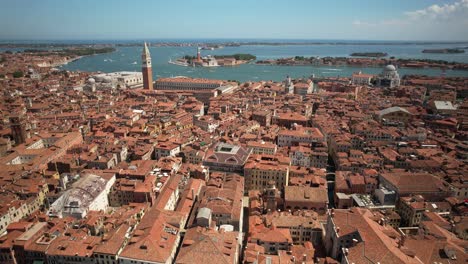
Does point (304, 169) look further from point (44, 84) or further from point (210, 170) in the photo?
point (44, 84)

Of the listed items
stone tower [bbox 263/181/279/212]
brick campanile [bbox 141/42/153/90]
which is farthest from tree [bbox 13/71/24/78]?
stone tower [bbox 263/181/279/212]

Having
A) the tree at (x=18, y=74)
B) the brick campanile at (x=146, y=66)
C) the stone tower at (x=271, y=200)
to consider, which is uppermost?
the brick campanile at (x=146, y=66)

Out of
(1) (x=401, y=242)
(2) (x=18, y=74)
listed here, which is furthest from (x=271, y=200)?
(2) (x=18, y=74)

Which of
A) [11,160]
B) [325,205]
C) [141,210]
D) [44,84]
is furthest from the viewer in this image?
[44,84]

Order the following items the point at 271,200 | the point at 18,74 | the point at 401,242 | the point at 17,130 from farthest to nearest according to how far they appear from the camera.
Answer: the point at 18,74 < the point at 17,130 < the point at 271,200 < the point at 401,242

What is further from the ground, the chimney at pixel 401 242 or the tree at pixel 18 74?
the tree at pixel 18 74

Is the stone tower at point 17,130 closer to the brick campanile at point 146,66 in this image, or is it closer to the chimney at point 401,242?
the brick campanile at point 146,66

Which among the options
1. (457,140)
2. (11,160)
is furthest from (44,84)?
(457,140)

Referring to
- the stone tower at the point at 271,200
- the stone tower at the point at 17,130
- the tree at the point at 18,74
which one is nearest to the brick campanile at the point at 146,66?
the stone tower at the point at 17,130

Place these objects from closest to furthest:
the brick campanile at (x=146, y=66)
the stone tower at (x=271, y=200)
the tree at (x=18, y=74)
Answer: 1. the stone tower at (x=271, y=200)
2. the brick campanile at (x=146, y=66)
3. the tree at (x=18, y=74)

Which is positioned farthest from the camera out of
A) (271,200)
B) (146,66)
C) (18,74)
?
(18,74)

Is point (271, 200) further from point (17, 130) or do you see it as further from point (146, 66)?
point (146, 66)
